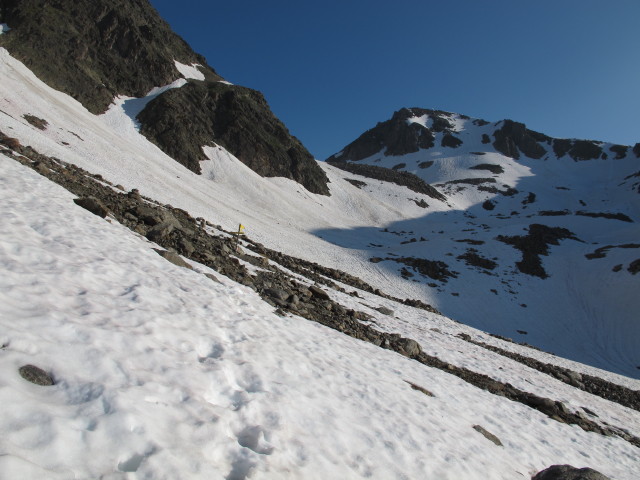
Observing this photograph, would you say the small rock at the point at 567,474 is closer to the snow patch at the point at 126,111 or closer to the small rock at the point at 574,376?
the small rock at the point at 574,376

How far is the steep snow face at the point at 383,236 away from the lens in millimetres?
25922

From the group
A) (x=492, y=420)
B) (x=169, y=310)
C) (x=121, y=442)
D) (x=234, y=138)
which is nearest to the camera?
(x=121, y=442)

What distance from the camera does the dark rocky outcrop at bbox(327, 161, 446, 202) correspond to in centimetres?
8612

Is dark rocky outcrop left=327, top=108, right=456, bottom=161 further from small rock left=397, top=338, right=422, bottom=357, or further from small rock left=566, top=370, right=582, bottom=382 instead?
small rock left=397, top=338, right=422, bottom=357

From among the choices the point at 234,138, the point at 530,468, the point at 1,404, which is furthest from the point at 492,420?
the point at 234,138

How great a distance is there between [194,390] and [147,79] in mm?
68955

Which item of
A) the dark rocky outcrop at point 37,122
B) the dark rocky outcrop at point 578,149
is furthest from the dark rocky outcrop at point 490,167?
the dark rocky outcrop at point 37,122

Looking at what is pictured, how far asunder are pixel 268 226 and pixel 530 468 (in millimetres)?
32385

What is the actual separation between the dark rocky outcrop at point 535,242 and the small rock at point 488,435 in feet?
109

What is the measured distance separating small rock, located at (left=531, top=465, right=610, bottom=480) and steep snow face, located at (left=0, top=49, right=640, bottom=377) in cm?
2105

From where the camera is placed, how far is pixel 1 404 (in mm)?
2803

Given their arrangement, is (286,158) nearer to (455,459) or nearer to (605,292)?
(605,292)

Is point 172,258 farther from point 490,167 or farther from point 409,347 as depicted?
point 490,167

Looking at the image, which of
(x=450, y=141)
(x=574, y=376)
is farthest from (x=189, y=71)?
(x=450, y=141)
